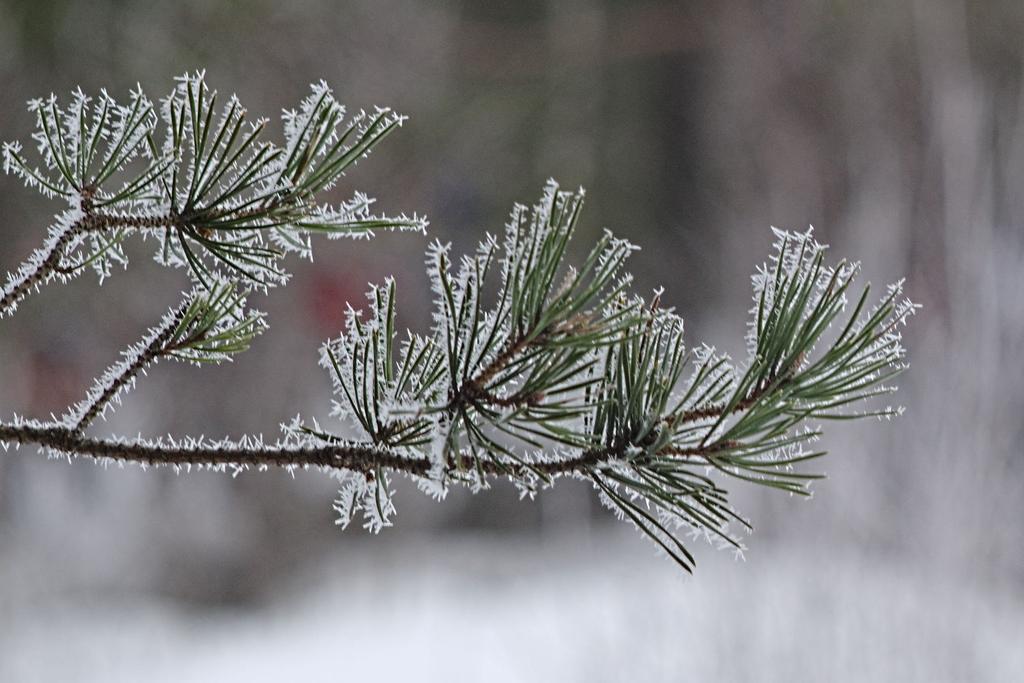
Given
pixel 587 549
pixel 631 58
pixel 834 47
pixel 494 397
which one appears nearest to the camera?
pixel 494 397

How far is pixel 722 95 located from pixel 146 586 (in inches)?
112

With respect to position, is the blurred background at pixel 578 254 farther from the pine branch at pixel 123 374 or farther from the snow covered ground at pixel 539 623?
the pine branch at pixel 123 374

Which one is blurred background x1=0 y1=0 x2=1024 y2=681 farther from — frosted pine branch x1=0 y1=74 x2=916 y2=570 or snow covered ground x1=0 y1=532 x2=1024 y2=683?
frosted pine branch x1=0 y1=74 x2=916 y2=570

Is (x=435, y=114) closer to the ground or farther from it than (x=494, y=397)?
farther from it

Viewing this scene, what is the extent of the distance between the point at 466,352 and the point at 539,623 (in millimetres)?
3124

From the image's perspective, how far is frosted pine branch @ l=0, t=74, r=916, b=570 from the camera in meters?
0.40

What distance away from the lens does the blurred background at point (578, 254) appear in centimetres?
200

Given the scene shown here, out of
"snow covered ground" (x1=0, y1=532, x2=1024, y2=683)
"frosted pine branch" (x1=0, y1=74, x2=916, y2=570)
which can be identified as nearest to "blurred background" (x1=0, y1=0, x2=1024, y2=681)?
"snow covered ground" (x1=0, y1=532, x2=1024, y2=683)

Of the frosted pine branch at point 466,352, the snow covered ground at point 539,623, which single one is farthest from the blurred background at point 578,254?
the frosted pine branch at point 466,352

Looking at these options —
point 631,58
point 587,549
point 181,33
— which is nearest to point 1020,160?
point 587,549

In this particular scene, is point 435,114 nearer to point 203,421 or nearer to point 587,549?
point 203,421

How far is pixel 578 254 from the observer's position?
4113 mm

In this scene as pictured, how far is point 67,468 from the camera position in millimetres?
3619

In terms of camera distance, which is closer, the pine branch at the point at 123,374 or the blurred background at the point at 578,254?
the pine branch at the point at 123,374
